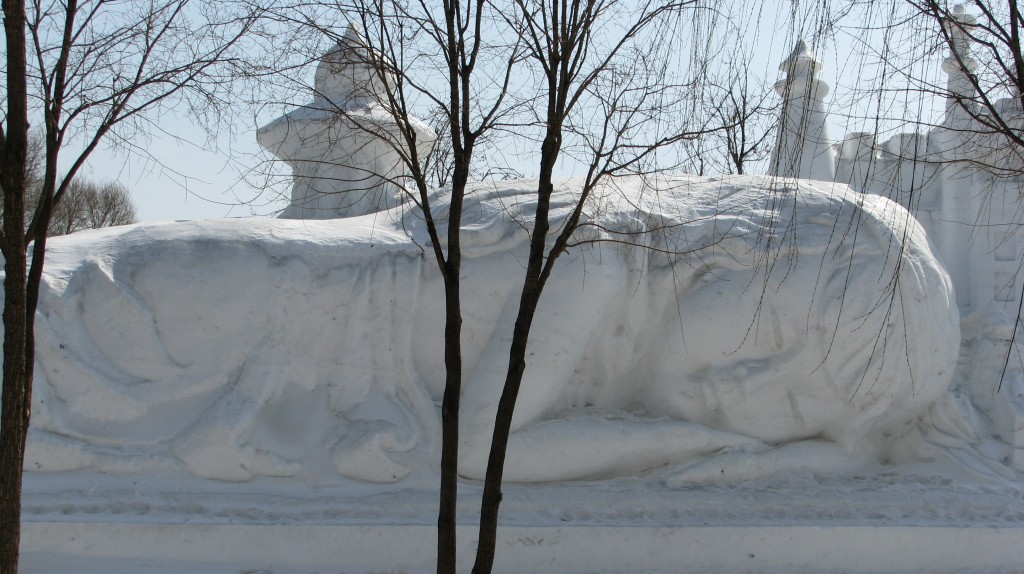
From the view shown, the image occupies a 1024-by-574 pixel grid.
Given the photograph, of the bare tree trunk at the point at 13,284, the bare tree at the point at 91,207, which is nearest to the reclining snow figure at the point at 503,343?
the bare tree trunk at the point at 13,284

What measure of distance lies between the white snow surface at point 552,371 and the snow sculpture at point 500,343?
0.01m

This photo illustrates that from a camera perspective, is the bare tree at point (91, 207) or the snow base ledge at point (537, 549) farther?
the bare tree at point (91, 207)

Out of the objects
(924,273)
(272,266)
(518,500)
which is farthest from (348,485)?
(924,273)

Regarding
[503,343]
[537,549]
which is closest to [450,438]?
[537,549]

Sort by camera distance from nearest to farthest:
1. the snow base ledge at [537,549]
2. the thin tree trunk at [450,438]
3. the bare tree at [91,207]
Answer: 1. the thin tree trunk at [450,438]
2. the snow base ledge at [537,549]
3. the bare tree at [91,207]

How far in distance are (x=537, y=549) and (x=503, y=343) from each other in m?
0.93

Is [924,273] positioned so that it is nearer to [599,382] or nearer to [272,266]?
[599,382]

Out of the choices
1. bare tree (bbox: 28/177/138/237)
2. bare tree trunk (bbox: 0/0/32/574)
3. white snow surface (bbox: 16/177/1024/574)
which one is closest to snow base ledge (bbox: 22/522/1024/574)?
white snow surface (bbox: 16/177/1024/574)

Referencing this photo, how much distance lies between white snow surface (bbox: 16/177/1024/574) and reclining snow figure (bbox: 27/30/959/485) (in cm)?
1

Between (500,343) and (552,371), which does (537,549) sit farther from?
(500,343)

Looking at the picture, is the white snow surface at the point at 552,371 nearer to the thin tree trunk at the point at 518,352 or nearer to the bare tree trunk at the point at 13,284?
the bare tree trunk at the point at 13,284

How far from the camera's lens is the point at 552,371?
470 cm

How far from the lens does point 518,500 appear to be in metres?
4.57

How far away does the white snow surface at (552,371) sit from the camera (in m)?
4.53
